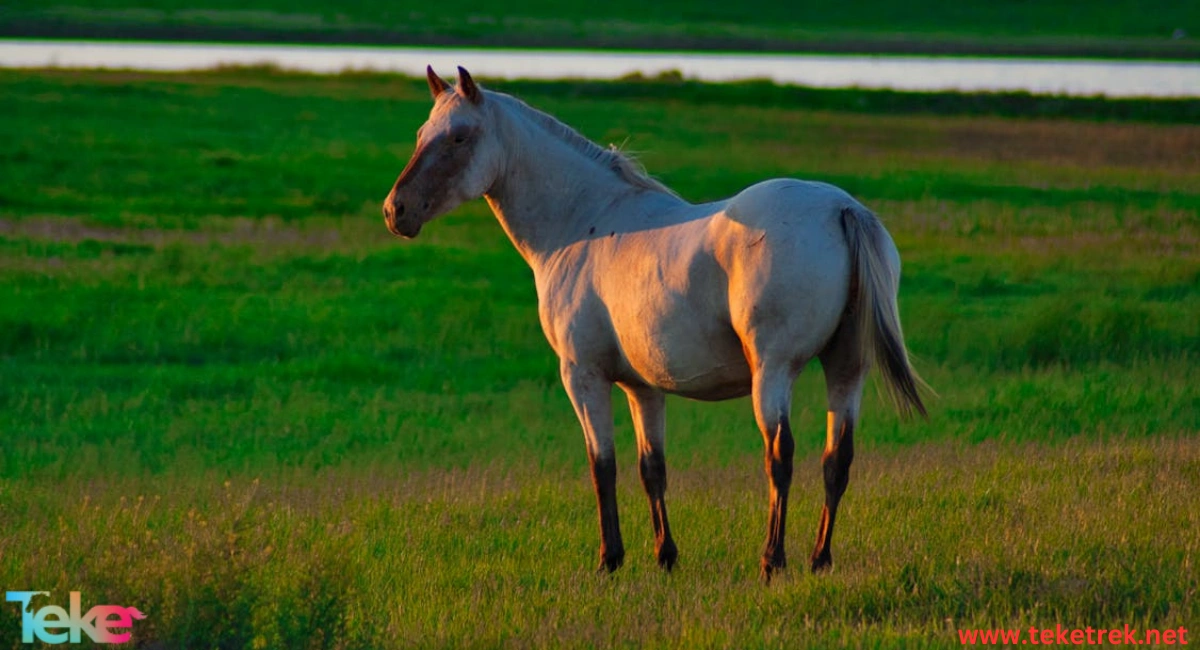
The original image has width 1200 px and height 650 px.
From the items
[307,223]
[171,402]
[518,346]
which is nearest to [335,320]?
[518,346]

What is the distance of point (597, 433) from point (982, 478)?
105 inches

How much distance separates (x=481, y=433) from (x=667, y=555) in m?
4.04

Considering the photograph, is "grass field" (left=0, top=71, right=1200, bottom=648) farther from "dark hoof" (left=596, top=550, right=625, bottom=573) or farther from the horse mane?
the horse mane

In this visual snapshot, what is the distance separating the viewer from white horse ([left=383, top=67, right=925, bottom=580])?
566 cm

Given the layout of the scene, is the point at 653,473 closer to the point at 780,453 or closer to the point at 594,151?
the point at 780,453

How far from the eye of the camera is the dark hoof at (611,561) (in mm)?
6562

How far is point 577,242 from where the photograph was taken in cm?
670

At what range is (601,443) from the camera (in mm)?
6582

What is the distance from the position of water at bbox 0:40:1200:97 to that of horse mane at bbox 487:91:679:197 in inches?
1472

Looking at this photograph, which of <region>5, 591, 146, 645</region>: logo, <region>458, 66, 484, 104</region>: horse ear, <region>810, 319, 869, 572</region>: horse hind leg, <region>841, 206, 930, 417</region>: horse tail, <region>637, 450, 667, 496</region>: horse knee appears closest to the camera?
<region>5, 591, 146, 645</region>: logo

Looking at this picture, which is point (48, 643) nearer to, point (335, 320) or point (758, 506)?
point (758, 506)

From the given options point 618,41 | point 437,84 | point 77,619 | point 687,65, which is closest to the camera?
point 77,619

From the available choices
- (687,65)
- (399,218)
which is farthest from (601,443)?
(687,65)

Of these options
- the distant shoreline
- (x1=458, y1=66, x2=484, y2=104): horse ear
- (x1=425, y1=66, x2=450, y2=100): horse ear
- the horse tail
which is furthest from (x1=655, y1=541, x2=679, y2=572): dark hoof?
the distant shoreline
